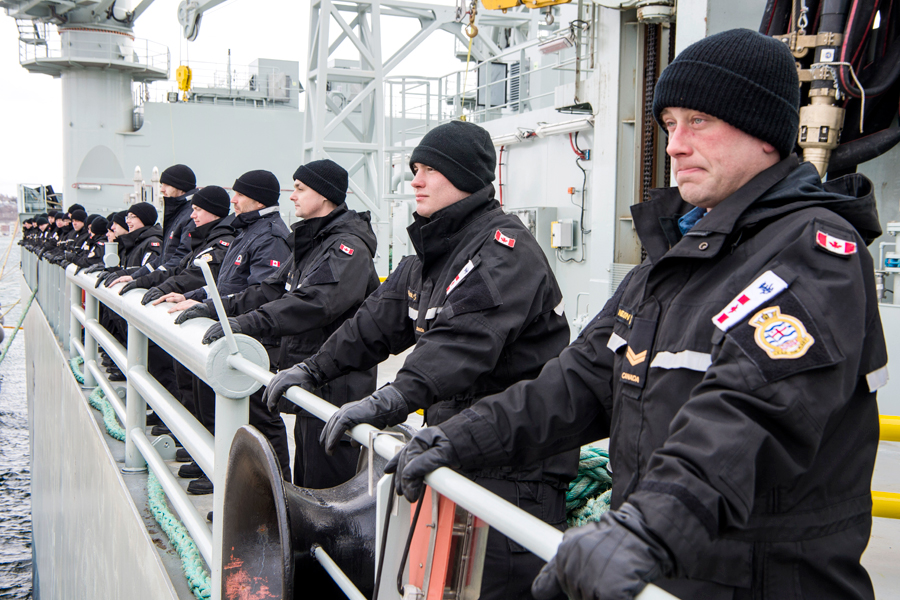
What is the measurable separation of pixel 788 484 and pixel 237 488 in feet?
4.21

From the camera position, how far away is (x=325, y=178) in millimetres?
3898

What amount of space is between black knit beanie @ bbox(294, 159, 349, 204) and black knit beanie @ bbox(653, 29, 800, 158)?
262cm

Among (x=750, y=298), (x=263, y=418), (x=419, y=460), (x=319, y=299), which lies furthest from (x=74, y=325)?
(x=750, y=298)

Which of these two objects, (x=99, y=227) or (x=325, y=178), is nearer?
(x=325, y=178)

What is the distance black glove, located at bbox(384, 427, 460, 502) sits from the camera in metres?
1.31

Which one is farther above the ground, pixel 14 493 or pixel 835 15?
pixel 835 15

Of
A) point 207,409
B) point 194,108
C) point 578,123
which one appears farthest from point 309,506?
point 194,108

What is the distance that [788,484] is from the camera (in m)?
1.22

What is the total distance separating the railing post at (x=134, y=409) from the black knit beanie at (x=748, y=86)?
8.85ft

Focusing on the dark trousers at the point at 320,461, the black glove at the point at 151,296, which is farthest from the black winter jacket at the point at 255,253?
the dark trousers at the point at 320,461

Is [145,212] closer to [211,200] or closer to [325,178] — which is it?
[211,200]

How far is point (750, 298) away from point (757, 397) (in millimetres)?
180

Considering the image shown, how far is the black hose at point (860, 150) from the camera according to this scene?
14.6ft

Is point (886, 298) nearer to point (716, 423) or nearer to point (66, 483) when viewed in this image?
point (716, 423)
